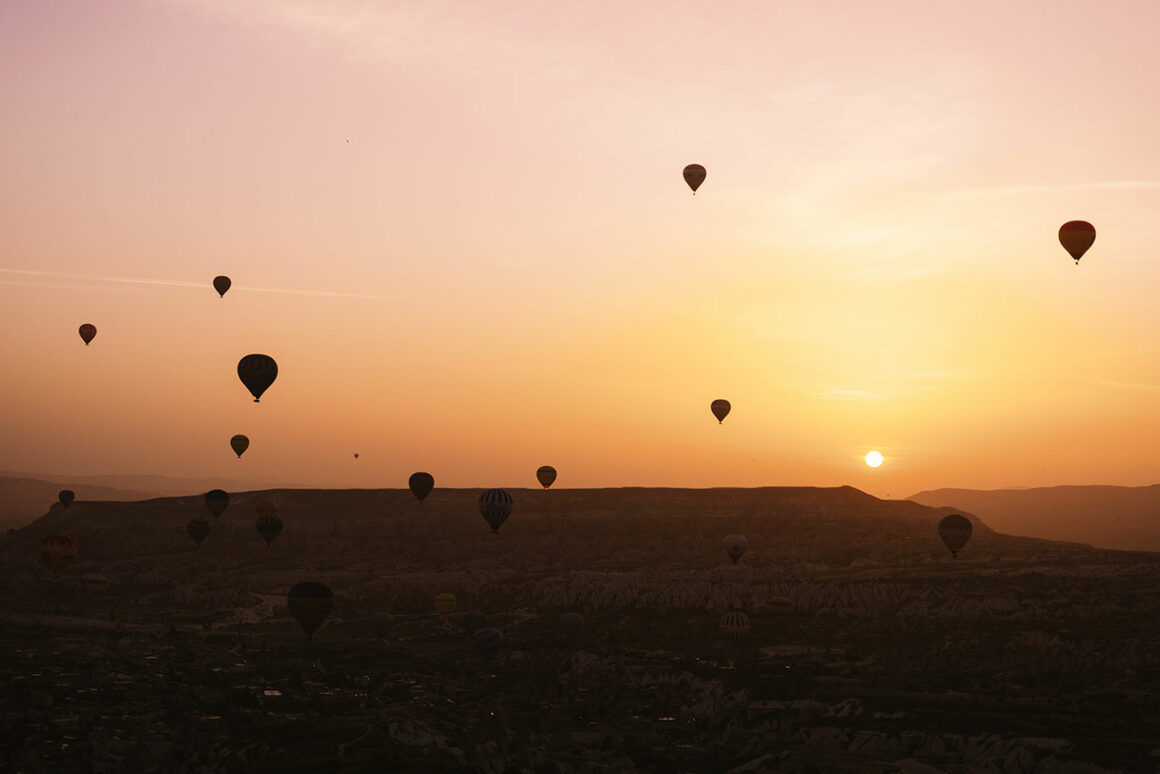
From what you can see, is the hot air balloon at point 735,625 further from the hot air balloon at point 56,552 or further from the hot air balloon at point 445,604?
the hot air balloon at point 56,552

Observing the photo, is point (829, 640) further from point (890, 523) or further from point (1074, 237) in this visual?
point (890, 523)

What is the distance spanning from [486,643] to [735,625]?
1176 centimetres

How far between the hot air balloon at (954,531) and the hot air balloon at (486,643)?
119 feet

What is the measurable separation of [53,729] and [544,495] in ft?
254

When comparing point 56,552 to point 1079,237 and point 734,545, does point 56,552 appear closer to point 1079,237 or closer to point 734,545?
point 734,545

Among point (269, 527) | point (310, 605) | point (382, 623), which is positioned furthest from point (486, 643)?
point (269, 527)

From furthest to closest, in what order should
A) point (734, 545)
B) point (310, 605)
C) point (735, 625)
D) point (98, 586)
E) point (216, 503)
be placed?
point (216, 503), point (734, 545), point (98, 586), point (735, 625), point (310, 605)

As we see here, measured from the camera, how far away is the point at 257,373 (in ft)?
213

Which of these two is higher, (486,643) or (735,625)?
(735,625)

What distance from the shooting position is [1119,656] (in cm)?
4209

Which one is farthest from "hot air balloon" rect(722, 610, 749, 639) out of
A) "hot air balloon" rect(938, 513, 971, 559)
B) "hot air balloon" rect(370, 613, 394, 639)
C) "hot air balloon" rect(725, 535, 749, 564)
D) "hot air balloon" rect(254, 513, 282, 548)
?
"hot air balloon" rect(254, 513, 282, 548)

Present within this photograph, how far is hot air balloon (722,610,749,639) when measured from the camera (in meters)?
51.6

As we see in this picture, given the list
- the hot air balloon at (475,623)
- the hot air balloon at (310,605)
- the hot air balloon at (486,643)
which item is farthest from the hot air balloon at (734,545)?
the hot air balloon at (310,605)

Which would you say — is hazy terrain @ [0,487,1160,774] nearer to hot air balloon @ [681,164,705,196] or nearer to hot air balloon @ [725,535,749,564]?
hot air balloon @ [725,535,749,564]
